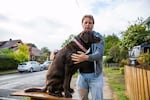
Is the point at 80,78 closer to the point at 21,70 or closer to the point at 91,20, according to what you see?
the point at 91,20

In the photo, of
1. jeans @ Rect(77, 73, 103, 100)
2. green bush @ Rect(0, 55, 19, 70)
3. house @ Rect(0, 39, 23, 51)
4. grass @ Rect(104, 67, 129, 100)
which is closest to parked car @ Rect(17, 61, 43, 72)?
green bush @ Rect(0, 55, 19, 70)

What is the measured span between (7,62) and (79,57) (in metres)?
29.4

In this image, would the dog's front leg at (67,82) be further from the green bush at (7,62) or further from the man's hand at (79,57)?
the green bush at (7,62)

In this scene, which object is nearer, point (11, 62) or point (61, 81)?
point (61, 81)

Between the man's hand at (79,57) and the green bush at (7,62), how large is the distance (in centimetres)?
2780

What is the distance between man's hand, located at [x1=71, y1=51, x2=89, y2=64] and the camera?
3408 mm

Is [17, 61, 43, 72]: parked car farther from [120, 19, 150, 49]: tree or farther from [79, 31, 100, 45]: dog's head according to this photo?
[79, 31, 100, 45]: dog's head

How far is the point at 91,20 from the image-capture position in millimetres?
3658

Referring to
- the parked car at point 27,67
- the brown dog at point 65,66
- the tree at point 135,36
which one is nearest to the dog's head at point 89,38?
the brown dog at point 65,66

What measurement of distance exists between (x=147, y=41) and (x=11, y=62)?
673 inches

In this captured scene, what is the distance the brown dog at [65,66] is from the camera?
11.8 feet

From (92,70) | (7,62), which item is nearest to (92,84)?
(92,70)

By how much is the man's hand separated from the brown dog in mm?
84

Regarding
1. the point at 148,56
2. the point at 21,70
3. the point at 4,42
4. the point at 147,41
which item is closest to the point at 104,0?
the point at 148,56
